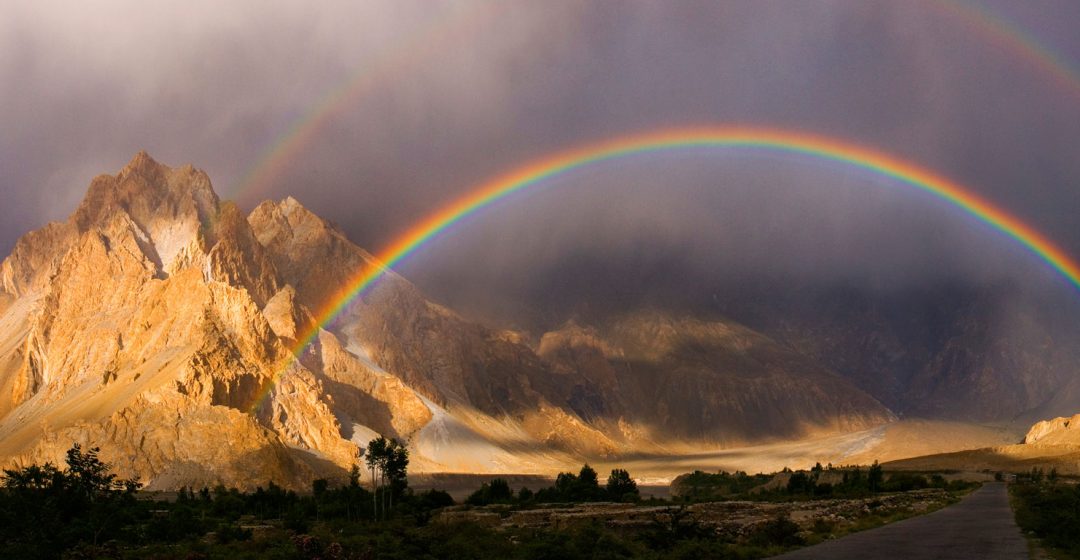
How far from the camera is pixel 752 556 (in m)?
33.6

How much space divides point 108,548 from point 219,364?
161586 mm

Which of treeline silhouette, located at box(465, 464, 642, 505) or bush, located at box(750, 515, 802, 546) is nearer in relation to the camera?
bush, located at box(750, 515, 802, 546)

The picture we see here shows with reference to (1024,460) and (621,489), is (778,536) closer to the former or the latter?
(621,489)

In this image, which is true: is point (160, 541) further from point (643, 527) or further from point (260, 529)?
point (643, 527)

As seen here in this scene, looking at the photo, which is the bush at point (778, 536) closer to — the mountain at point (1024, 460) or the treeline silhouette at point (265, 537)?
the treeline silhouette at point (265, 537)

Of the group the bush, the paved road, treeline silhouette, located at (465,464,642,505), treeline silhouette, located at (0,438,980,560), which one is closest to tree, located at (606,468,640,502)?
treeline silhouette, located at (465,464,642,505)

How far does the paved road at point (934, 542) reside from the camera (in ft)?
105

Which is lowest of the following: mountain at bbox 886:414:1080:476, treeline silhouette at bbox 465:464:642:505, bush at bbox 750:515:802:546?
bush at bbox 750:515:802:546

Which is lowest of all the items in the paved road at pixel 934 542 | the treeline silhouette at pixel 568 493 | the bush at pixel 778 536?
the paved road at pixel 934 542

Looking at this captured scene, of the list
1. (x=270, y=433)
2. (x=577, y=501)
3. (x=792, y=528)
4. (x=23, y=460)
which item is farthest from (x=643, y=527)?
(x=23, y=460)

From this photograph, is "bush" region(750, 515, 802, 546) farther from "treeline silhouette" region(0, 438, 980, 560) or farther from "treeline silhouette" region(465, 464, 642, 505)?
"treeline silhouette" region(465, 464, 642, 505)

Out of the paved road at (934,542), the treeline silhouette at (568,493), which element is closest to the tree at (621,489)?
the treeline silhouette at (568,493)

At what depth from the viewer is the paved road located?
32.0m

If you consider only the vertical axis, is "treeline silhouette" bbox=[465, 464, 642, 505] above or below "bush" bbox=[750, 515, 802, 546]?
above
